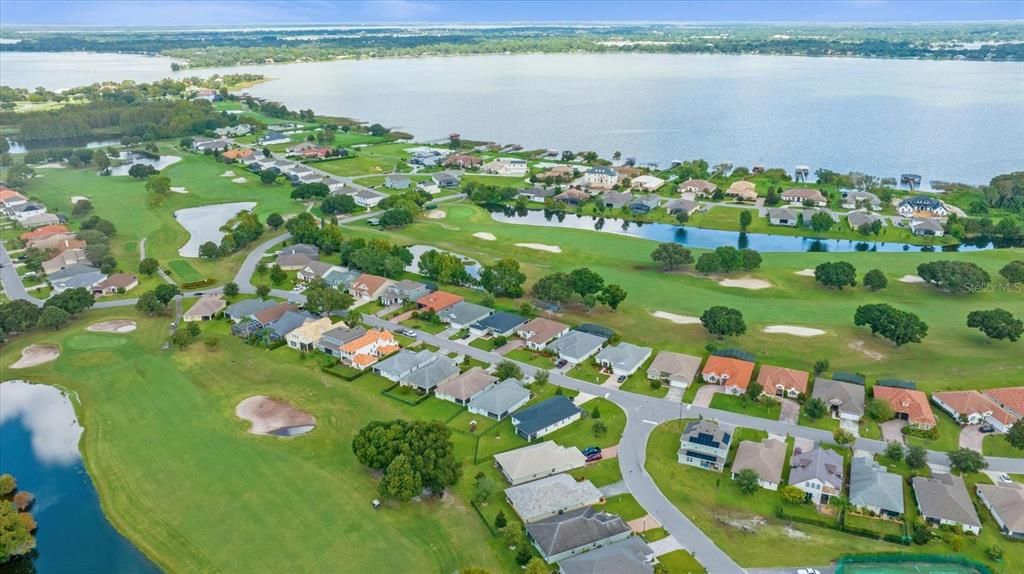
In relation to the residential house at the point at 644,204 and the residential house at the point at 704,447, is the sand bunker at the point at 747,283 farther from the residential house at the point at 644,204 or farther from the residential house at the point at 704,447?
the residential house at the point at 644,204

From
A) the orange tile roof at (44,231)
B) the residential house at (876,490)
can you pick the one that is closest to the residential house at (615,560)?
the residential house at (876,490)

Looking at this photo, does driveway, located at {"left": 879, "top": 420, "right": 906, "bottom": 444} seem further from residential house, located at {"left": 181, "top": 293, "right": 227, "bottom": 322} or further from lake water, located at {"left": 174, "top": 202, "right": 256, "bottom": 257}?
lake water, located at {"left": 174, "top": 202, "right": 256, "bottom": 257}

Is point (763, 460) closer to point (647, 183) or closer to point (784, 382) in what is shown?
point (784, 382)

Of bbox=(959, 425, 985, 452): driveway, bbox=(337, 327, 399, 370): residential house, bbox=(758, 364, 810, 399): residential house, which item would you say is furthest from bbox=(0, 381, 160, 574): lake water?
bbox=(959, 425, 985, 452): driveway

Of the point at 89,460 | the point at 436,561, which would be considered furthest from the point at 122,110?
the point at 436,561

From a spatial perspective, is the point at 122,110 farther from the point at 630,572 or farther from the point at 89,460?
the point at 630,572

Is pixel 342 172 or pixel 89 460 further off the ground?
pixel 342 172
